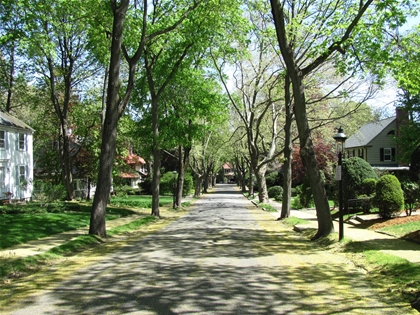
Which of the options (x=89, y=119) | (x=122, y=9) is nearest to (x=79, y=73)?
(x=89, y=119)

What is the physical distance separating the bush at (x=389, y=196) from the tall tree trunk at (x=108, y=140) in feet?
33.5

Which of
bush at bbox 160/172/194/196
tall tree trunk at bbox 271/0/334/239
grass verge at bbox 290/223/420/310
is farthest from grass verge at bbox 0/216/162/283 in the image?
bush at bbox 160/172/194/196

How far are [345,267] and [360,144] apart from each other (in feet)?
139

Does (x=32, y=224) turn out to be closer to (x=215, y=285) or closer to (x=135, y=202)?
(x=215, y=285)

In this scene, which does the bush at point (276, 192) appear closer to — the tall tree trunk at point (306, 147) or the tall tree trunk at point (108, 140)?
the tall tree trunk at point (306, 147)

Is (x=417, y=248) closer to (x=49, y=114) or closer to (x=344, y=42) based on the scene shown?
(x=344, y=42)

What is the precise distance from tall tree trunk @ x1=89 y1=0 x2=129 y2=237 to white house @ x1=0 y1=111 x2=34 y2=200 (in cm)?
1632

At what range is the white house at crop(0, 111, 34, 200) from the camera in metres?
30.4

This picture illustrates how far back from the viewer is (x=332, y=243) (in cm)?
1262

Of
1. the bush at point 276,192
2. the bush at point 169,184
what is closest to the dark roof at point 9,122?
the bush at point 169,184

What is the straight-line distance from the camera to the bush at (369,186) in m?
20.7

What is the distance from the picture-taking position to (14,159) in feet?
105

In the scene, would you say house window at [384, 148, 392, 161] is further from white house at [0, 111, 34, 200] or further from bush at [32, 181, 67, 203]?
white house at [0, 111, 34, 200]

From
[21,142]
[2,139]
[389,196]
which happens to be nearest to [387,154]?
[389,196]
